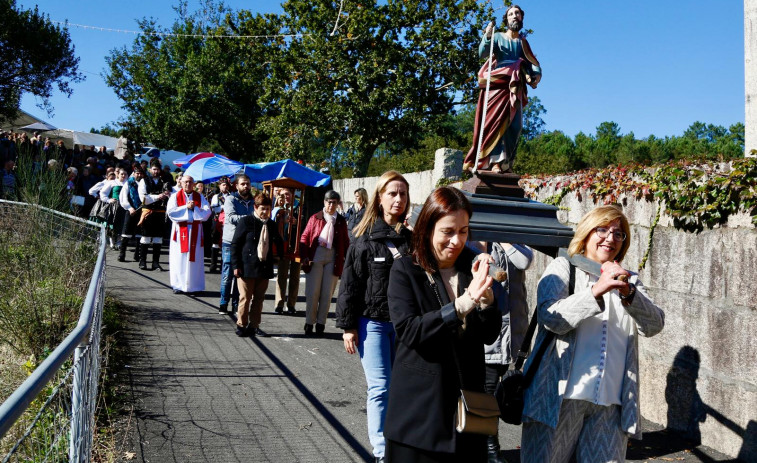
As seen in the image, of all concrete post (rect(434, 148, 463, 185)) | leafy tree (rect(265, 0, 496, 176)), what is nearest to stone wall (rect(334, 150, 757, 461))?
concrete post (rect(434, 148, 463, 185))

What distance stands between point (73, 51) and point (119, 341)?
33.8 metres

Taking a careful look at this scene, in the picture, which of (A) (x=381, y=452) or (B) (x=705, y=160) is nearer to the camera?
(A) (x=381, y=452)

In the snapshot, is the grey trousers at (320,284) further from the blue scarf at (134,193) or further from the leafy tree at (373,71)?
the leafy tree at (373,71)

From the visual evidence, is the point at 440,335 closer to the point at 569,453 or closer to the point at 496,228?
the point at 569,453

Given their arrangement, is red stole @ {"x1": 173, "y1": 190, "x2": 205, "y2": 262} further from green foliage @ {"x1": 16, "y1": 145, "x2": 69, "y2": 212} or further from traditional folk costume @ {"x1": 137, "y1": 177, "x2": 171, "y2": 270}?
green foliage @ {"x1": 16, "y1": 145, "x2": 69, "y2": 212}

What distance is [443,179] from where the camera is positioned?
1196 cm

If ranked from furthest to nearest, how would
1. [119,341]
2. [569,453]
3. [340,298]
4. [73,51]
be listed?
[73,51], [119,341], [340,298], [569,453]

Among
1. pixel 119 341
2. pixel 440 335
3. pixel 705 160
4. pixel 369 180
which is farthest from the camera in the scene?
pixel 369 180

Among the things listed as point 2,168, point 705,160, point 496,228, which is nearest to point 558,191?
point 705,160

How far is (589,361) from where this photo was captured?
3.45 meters

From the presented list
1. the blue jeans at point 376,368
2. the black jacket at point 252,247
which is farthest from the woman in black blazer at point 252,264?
the blue jeans at point 376,368

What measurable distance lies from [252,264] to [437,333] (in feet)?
20.0

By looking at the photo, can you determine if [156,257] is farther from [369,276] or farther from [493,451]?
[493,451]

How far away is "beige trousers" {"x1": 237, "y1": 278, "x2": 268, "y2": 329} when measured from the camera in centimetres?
A: 859
